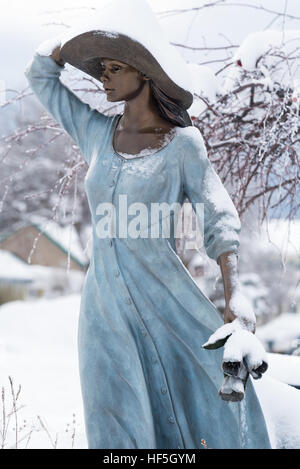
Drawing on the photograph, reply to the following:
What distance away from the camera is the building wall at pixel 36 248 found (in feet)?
109

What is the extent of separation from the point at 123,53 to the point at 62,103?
0.44 meters

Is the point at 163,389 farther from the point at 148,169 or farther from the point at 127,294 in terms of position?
the point at 148,169

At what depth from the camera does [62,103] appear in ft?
10.6

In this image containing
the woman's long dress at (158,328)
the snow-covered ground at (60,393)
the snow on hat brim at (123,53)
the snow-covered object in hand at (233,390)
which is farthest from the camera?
the snow-covered ground at (60,393)

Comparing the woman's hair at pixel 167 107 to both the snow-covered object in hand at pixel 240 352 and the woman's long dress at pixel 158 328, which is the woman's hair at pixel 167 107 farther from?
the snow-covered object in hand at pixel 240 352

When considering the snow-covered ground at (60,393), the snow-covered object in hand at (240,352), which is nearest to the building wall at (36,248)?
the snow-covered ground at (60,393)

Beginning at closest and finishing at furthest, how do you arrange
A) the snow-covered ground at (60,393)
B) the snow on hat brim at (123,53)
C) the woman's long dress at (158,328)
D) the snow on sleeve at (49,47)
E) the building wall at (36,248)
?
the woman's long dress at (158,328)
the snow on hat brim at (123,53)
the snow on sleeve at (49,47)
the snow-covered ground at (60,393)
the building wall at (36,248)

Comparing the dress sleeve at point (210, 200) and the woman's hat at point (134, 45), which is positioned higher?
the woman's hat at point (134, 45)

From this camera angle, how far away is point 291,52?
4660 millimetres

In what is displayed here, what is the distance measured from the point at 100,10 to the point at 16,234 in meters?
30.2

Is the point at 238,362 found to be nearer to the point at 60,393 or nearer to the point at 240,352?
the point at 240,352

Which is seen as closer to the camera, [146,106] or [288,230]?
[146,106]

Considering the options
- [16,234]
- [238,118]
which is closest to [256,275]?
[16,234]

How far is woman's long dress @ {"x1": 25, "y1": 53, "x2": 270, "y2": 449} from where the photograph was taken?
279 centimetres
